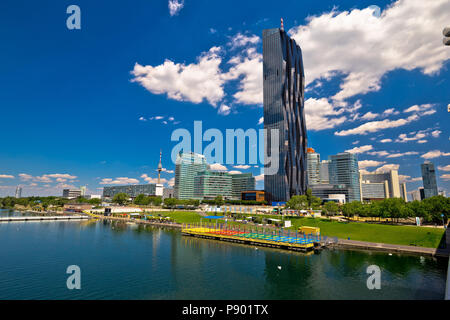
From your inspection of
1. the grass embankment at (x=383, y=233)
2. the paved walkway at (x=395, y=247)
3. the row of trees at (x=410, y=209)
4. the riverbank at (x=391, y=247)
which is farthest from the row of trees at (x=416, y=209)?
the riverbank at (x=391, y=247)

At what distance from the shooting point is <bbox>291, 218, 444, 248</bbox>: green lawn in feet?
203

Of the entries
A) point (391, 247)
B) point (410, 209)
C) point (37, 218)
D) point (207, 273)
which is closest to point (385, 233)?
point (391, 247)

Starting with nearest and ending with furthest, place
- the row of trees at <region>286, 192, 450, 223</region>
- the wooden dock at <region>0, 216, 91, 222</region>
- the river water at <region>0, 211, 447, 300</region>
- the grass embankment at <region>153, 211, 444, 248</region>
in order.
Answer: the river water at <region>0, 211, 447, 300</region> < the grass embankment at <region>153, 211, 444, 248</region> < the row of trees at <region>286, 192, 450, 223</region> < the wooden dock at <region>0, 216, 91, 222</region>

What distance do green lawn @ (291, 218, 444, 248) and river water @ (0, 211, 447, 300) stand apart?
428 inches

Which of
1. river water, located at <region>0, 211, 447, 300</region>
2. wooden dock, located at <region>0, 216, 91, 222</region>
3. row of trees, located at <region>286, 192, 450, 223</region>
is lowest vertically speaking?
river water, located at <region>0, 211, 447, 300</region>

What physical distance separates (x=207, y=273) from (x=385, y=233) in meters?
56.3

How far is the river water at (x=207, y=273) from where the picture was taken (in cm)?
3612

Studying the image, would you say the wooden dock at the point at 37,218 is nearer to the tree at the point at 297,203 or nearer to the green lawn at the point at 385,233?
the tree at the point at 297,203

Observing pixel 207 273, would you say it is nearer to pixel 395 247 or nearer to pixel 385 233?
pixel 395 247

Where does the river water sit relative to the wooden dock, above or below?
below

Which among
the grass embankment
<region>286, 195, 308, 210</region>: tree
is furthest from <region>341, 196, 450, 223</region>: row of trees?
<region>286, 195, 308, 210</region>: tree

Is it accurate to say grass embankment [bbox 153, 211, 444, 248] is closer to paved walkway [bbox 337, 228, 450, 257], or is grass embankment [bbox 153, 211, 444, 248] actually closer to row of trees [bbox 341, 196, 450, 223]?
paved walkway [bbox 337, 228, 450, 257]

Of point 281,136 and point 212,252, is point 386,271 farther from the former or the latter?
point 281,136

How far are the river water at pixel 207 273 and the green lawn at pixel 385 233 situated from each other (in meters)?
10.9
